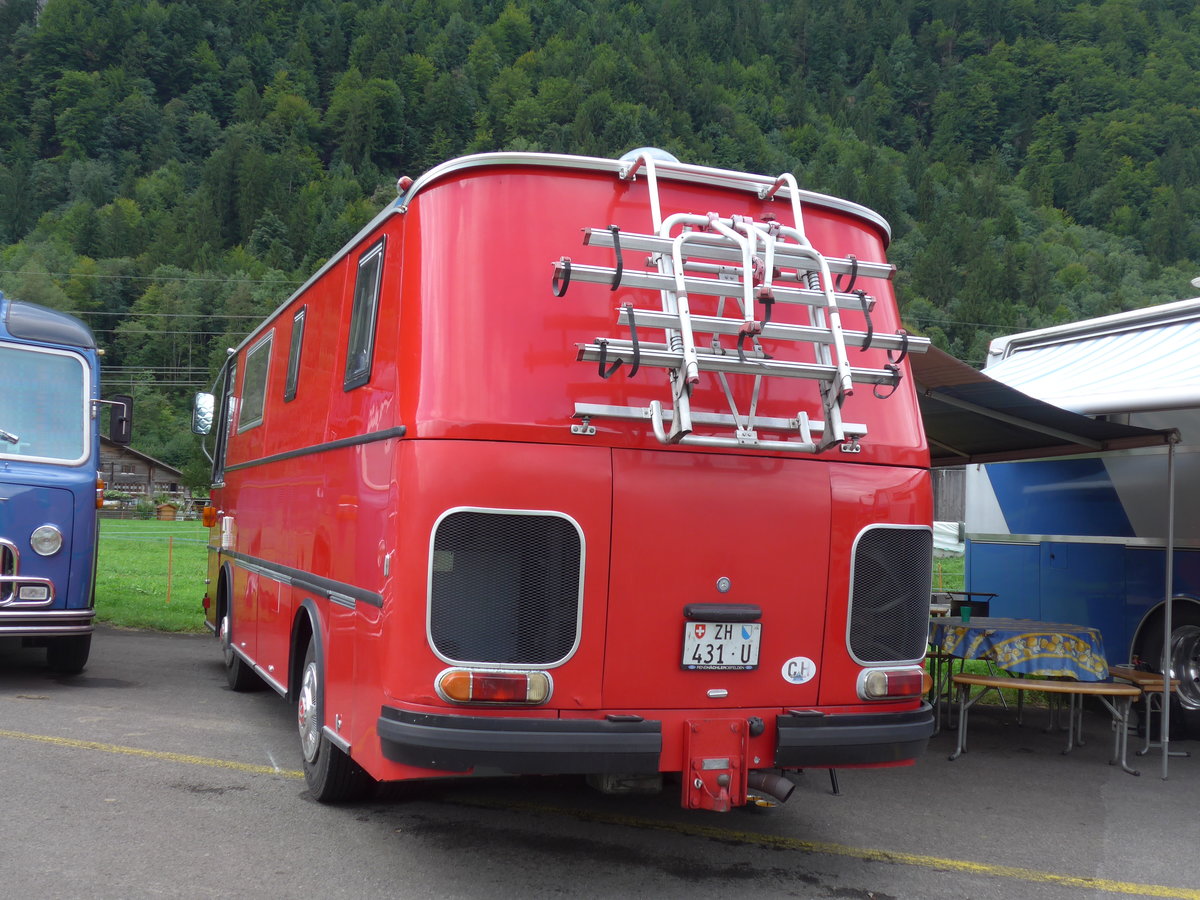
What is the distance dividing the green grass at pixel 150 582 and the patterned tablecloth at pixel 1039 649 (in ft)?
29.7

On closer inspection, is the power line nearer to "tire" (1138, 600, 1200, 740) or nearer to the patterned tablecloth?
"tire" (1138, 600, 1200, 740)

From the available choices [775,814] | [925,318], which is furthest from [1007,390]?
[925,318]

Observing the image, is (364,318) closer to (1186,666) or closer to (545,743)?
(545,743)

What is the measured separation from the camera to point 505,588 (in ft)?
15.6

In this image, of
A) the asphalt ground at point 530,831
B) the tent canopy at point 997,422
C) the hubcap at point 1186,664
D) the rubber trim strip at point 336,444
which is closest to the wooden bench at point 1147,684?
the hubcap at point 1186,664

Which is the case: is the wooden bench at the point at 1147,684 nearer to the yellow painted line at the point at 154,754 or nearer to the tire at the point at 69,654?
the yellow painted line at the point at 154,754

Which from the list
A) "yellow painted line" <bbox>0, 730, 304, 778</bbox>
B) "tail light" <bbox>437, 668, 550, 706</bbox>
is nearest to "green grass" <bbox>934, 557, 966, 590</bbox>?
"yellow painted line" <bbox>0, 730, 304, 778</bbox>

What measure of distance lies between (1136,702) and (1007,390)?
368cm

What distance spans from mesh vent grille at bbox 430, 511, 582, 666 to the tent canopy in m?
3.14

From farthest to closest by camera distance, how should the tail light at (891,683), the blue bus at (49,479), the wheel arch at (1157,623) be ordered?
the blue bus at (49,479), the wheel arch at (1157,623), the tail light at (891,683)

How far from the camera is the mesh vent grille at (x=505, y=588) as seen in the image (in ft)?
15.5

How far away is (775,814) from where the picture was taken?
6457 mm

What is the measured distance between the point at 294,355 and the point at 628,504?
10.6ft

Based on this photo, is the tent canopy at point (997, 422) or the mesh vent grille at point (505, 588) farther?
the tent canopy at point (997, 422)
